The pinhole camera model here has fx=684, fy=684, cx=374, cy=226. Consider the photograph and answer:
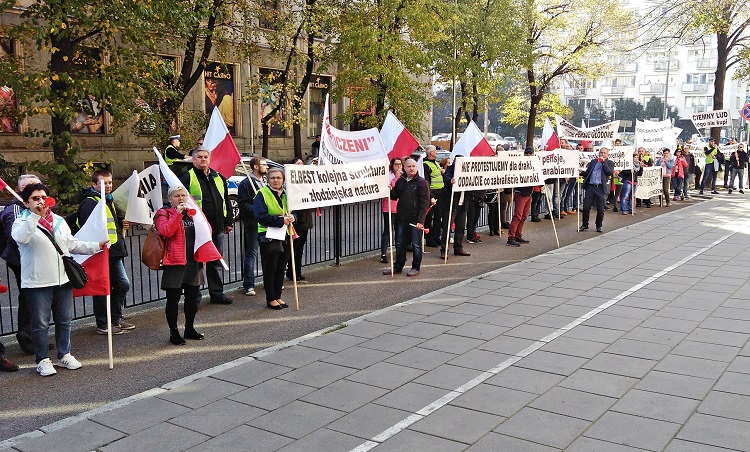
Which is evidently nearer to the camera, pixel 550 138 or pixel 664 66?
pixel 550 138

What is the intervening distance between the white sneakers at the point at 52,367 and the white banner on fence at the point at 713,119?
25433 mm

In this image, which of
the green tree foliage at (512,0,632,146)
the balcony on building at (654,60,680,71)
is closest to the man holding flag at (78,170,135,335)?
the green tree foliage at (512,0,632,146)

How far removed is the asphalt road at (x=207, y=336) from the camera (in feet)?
18.8

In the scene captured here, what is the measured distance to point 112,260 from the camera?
24.9 feet

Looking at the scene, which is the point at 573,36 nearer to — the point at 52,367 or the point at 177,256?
the point at 177,256

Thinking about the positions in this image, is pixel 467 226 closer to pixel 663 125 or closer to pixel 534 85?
pixel 663 125

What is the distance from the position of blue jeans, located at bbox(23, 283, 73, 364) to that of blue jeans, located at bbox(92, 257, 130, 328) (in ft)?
3.47

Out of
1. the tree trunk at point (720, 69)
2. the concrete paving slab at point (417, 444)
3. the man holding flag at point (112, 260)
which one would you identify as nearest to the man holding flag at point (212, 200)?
the man holding flag at point (112, 260)

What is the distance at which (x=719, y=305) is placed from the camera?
8.70 meters

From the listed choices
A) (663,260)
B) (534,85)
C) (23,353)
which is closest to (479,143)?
(663,260)

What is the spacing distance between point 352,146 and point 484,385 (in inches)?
246

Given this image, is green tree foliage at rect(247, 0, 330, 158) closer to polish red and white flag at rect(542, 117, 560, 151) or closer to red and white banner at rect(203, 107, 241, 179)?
polish red and white flag at rect(542, 117, 560, 151)

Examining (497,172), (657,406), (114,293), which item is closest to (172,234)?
(114,293)

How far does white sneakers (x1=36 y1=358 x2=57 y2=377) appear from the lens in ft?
20.6
